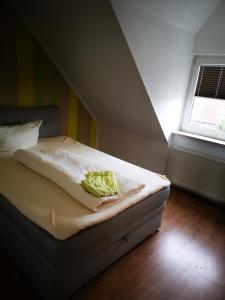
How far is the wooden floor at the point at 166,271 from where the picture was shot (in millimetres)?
1608

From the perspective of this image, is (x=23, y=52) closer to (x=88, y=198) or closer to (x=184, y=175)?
(x=88, y=198)

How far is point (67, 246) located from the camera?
1331 mm

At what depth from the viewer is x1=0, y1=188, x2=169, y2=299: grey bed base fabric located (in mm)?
1360

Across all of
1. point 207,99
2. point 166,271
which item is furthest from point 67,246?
point 207,99

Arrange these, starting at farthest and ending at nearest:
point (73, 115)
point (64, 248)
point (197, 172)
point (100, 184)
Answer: point (73, 115) → point (197, 172) → point (100, 184) → point (64, 248)

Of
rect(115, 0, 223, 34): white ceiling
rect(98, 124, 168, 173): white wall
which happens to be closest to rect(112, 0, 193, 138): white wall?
rect(115, 0, 223, 34): white ceiling

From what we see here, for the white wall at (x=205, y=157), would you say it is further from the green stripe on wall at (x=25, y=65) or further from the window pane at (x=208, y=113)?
the green stripe on wall at (x=25, y=65)

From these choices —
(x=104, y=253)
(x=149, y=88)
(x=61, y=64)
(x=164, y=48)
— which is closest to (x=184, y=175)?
(x=149, y=88)

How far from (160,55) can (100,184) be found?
5.07ft

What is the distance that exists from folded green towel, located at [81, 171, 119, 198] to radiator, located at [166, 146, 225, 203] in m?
1.55

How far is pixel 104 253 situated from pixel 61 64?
8.18 feet

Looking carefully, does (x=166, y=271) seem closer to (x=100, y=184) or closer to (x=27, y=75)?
(x=100, y=184)

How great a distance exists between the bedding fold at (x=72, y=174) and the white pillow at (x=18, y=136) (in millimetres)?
260

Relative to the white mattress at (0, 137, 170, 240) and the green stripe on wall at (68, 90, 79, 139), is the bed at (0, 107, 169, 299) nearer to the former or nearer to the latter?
the white mattress at (0, 137, 170, 240)
